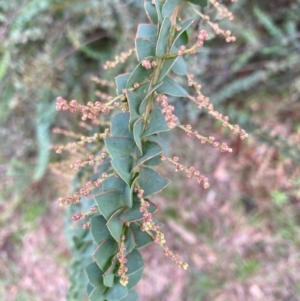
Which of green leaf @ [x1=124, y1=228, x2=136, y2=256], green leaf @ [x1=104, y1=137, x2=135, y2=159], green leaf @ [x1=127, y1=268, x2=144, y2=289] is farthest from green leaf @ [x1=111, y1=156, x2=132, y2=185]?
green leaf @ [x1=127, y1=268, x2=144, y2=289]

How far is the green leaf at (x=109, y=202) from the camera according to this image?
0.60 metres

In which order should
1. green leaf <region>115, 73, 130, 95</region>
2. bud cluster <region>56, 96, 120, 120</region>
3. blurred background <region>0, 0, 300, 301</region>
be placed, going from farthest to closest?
blurred background <region>0, 0, 300, 301</region> → green leaf <region>115, 73, 130, 95</region> → bud cluster <region>56, 96, 120, 120</region>

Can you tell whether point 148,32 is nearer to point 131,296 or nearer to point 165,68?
point 165,68

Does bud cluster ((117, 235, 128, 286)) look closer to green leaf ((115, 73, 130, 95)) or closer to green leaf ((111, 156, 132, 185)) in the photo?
green leaf ((111, 156, 132, 185))

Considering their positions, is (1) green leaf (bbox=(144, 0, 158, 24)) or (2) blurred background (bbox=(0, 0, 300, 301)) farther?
(2) blurred background (bbox=(0, 0, 300, 301))

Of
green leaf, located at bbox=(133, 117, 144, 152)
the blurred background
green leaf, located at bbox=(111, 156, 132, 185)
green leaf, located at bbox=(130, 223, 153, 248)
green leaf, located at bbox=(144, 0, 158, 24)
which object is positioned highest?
green leaf, located at bbox=(144, 0, 158, 24)

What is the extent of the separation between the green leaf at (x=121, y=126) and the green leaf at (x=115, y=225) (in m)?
0.14

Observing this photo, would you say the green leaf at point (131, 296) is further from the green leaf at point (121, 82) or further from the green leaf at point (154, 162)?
the green leaf at point (121, 82)

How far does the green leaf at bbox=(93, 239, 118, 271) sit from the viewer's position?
2.03ft

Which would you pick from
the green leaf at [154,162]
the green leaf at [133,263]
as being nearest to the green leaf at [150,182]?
the green leaf at [154,162]

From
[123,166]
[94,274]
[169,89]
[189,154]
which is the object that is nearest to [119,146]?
[123,166]

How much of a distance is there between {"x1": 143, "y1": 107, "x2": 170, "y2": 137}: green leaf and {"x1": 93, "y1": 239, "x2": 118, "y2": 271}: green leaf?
207 millimetres

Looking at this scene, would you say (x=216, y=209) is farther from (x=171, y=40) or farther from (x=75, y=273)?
(x=171, y=40)

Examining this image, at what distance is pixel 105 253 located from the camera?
63cm
